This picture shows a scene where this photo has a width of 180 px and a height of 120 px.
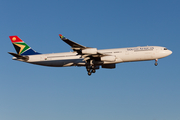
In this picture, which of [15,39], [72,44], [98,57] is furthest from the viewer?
[15,39]

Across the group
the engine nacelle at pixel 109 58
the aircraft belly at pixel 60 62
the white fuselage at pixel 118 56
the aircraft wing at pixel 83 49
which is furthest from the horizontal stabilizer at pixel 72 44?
the aircraft belly at pixel 60 62

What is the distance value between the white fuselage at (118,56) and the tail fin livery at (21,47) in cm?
474

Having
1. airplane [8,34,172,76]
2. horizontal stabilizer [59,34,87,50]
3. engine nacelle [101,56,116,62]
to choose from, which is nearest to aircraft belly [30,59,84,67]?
airplane [8,34,172,76]

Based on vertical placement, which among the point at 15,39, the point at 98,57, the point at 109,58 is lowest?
the point at 109,58

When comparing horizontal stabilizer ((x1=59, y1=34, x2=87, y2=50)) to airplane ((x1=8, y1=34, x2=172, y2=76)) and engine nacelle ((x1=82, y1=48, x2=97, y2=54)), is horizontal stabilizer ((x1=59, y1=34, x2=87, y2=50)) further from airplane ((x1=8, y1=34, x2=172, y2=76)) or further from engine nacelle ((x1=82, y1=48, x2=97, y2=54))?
airplane ((x1=8, y1=34, x2=172, y2=76))

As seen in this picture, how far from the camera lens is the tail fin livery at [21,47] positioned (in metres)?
67.1

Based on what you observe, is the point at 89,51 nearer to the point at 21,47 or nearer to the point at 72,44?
the point at 72,44

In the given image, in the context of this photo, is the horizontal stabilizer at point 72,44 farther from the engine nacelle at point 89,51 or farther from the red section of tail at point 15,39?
the red section of tail at point 15,39

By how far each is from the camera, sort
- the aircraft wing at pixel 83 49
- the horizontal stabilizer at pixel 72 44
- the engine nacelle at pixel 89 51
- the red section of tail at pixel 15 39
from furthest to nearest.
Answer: the red section of tail at pixel 15 39 → the engine nacelle at pixel 89 51 → the aircraft wing at pixel 83 49 → the horizontal stabilizer at pixel 72 44

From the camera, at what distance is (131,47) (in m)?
62.3

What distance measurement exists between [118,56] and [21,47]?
24629 mm

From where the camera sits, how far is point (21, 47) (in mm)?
67875

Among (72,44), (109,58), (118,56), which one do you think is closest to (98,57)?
(109,58)

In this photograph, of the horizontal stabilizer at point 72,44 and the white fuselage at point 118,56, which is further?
the white fuselage at point 118,56
